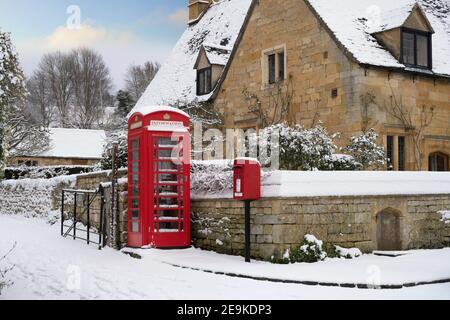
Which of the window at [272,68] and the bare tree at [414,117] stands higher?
the window at [272,68]

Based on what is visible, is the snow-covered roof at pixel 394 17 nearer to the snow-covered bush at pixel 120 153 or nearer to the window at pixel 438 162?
the window at pixel 438 162

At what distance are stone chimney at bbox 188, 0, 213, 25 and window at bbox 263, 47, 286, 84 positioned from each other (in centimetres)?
1129

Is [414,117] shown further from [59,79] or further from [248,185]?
[59,79]

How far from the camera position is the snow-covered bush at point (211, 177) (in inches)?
493

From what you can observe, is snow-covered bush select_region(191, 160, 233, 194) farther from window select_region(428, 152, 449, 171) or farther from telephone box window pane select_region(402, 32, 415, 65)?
window select_region(428, 152, 449, 171)

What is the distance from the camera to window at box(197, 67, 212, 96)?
80.3 feet

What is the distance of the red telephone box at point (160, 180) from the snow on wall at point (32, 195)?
821 cm

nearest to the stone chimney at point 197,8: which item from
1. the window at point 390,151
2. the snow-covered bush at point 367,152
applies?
the window at point 390,151

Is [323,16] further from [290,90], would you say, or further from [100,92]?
[100,92]

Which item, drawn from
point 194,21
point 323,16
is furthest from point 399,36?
point 194,21

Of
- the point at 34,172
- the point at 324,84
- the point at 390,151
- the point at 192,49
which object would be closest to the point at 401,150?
the point at 390,151

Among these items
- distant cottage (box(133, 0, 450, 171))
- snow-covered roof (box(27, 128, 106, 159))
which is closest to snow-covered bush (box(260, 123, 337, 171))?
distant cottage (box(133, 0, 450, 171))

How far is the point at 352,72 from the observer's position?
58.0 feet

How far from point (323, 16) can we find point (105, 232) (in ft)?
31.8
